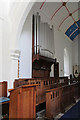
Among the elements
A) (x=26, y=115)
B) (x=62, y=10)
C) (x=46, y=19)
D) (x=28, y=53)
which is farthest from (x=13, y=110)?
(x=62, y=10)

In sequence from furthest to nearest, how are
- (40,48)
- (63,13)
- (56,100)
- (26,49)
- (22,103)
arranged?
(63,13) < (40,48) < (26,49) < (56,100) < (22,103)

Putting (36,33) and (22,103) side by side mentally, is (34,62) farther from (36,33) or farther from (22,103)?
(22,103)

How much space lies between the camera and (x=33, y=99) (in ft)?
9.25

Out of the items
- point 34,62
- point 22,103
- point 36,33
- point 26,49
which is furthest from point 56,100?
point 36,33

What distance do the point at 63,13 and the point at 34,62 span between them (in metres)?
4.78

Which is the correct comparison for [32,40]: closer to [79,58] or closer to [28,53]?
[28,53]

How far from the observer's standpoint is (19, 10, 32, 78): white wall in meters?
6.29

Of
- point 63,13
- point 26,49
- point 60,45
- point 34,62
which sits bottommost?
point 34,62

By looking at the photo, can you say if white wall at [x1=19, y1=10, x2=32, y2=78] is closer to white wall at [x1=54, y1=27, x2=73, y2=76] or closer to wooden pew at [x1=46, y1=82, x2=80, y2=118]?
wooden pew at [x1=46, y1=82, x2=80, y2=118]

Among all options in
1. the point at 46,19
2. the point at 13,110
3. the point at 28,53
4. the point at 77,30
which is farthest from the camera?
the point at 77,30

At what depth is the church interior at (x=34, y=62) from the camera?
2824mm

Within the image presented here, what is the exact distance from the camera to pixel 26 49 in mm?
6473

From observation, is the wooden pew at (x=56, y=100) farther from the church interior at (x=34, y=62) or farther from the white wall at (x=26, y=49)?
the white wall at (x=26, y=49)

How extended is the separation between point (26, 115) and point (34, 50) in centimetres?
438
